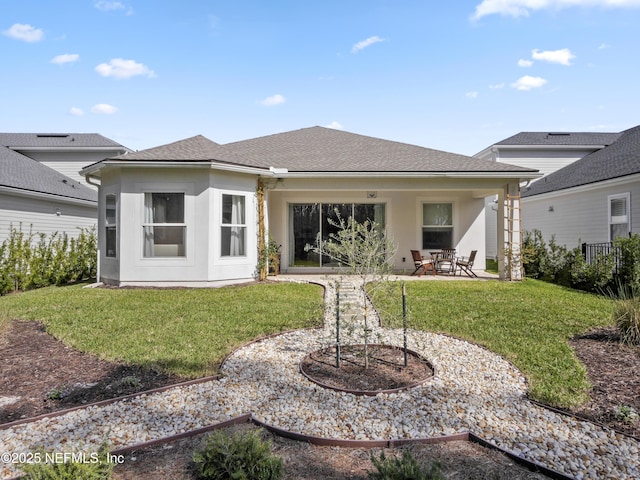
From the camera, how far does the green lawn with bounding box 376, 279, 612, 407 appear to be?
421cm

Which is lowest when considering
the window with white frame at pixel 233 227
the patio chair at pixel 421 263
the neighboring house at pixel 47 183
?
the patio chair at pixel 421 263

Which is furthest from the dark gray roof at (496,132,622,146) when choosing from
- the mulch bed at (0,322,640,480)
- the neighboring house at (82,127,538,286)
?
the mulch bed at (0,322,640,480)

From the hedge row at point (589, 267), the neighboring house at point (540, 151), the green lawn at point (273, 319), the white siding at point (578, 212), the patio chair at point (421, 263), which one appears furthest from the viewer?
the neighboring house at point (540, 151)

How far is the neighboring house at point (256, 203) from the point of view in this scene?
33.3 feet

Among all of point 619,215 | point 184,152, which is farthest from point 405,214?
point 184,152

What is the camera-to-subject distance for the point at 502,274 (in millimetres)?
11680

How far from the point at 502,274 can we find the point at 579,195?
5291mm

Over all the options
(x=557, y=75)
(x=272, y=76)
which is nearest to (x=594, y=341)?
(x=557, y=75)

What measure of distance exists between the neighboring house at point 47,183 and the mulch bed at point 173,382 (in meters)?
7.57

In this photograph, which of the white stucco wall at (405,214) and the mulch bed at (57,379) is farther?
the white stucco wall at (405,214)

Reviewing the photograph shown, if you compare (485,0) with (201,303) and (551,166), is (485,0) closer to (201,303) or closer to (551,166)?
(201,303)

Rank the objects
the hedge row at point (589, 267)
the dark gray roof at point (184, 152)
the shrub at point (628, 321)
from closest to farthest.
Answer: the shrub at point (628, 321), the hedge row at point (589, 267), the dark gray roof at point (184, 152)

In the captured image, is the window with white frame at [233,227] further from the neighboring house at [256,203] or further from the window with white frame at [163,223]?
the window with white frame at [163,223]

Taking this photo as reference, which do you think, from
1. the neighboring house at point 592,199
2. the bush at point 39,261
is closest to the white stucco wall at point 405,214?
the neighboring house at point 592,199
